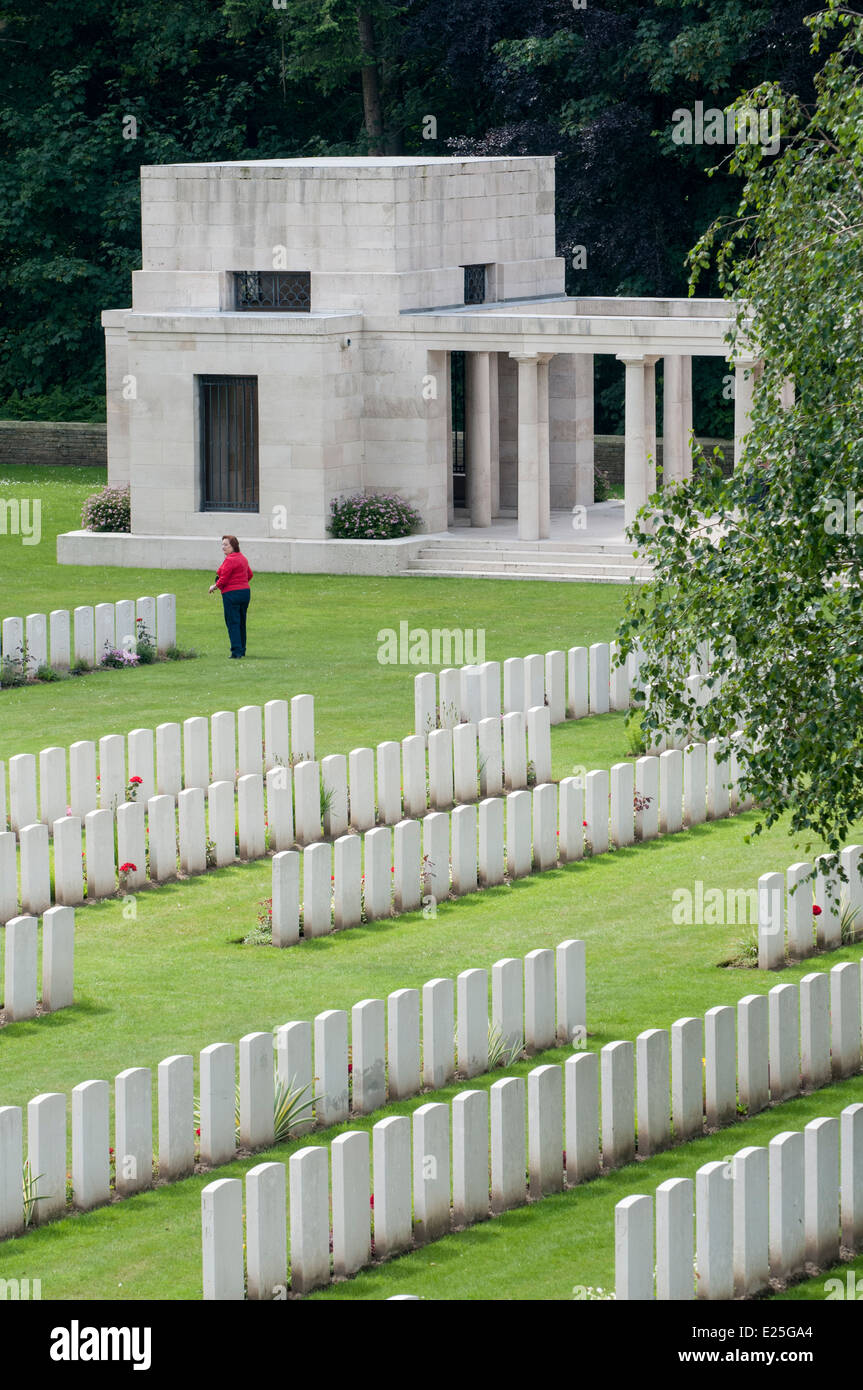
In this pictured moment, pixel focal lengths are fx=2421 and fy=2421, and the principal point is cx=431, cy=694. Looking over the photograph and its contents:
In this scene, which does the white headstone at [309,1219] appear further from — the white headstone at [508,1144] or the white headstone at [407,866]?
the white headstone at [407,866]

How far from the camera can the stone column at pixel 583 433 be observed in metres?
41.8

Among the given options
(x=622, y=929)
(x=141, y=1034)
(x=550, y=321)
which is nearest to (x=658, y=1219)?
(x=141, y=1034)

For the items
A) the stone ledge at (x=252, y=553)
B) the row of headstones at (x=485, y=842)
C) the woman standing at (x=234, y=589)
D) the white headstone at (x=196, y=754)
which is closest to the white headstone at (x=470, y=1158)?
the row of headstones at (x=485, y=842)

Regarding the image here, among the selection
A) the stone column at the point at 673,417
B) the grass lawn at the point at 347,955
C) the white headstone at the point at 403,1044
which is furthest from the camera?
the stone column at the point at 673,417

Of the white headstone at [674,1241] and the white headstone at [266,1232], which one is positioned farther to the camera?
the white headstone at [266,1232]

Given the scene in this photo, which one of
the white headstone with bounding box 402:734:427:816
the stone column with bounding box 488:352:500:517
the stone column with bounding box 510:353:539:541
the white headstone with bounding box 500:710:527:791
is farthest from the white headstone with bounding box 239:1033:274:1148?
the stone column with bounding box 488:352:500:517

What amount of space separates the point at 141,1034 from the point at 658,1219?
5.51 metres

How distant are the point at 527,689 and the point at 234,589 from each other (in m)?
5.19

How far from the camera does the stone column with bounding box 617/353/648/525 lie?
36.4 meters

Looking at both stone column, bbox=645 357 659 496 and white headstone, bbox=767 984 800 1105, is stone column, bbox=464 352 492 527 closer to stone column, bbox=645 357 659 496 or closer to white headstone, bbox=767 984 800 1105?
stone column, bbox=645 357 659 496

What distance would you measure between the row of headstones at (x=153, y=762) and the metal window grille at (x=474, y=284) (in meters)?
19.2

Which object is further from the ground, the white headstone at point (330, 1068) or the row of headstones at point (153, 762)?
the row of headstones at point (153, 762)

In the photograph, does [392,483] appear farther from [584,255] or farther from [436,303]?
[584,255]

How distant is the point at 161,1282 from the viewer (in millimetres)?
11547
